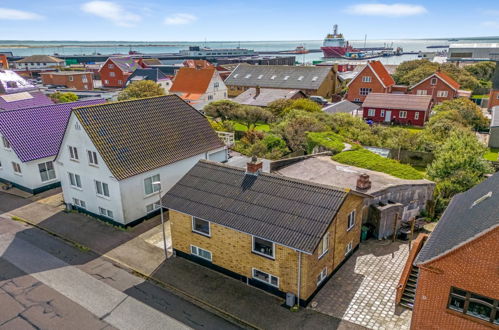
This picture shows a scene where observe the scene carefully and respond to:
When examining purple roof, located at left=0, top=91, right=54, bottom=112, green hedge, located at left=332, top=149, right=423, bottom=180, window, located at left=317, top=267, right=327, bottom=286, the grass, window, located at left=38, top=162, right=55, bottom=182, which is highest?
A: purple roof, located at left=0, top=91, right=54, bottom=112

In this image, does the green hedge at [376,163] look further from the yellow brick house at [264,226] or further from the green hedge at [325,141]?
the yellow brick house at [264,226]

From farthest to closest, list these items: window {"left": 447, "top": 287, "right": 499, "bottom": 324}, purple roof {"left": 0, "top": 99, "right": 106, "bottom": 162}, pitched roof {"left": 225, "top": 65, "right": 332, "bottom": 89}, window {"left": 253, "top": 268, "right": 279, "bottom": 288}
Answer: pitched roof {"left": 225, "top": 65, "right": 332, "bottom": 89}
purple roof {"left": 0, "top": 99, "right": 106, "bottom": 162}
window {"left": 253, "top": 268, "right": 279, "bottom": 288}
window {"left": 447, "top": 287, "right": 499, "bottom": 324}

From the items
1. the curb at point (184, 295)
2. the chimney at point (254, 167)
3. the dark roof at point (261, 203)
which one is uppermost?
the chimney at point (254, 167)

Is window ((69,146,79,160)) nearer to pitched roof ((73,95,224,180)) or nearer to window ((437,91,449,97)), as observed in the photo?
pitched roof ((73,95,224,180))

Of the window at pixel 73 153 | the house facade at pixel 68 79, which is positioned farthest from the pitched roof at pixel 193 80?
the window at pixel 73 153

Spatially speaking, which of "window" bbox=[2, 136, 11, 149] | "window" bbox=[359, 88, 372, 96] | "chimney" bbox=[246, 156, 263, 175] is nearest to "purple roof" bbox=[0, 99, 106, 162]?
"window" bbox=[2, 136, 11, 149]

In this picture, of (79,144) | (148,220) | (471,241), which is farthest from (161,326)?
(79,144)
